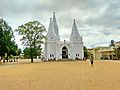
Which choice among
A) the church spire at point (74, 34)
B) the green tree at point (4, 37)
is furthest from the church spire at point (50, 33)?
the green tree at point (4, 37)

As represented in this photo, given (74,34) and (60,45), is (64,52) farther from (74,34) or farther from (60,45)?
(74,34)

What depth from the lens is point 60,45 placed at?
236 feet

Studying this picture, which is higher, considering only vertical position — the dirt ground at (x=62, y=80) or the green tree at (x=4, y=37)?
the green tree at (x=4, y=37)

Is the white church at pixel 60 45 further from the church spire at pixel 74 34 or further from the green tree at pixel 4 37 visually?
the green tree at pixel 4 37

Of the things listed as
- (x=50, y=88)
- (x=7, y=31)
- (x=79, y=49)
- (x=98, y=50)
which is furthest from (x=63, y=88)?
(x=98, y=50)

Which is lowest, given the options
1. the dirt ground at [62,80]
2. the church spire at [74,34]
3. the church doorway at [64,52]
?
the dirt ground at [62,80]

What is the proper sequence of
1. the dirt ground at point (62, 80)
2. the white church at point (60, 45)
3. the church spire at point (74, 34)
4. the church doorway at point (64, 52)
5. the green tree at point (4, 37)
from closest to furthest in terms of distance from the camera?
1. the dirt ground at point (62, 80)
2. the green tree at point (4, 37)
3. the white church at point (60, 45)
4. the church spire at point (74, 34)
5. the church doorway at point (64, 52)

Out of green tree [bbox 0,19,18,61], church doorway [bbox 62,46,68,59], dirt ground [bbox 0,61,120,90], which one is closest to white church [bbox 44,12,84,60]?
church doorway [bbox 62,46,68,59]

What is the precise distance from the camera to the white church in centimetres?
6994

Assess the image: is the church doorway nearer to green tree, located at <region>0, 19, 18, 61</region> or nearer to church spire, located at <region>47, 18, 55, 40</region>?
church spire, located at <region>47, 18, 55, 40</region>

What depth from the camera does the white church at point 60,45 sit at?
2753 inches

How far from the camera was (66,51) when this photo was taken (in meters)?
73.3

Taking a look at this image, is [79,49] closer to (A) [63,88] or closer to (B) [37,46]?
(B) [37,46]

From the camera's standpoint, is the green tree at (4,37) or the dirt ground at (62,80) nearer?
the dirt ground at (62,80)
